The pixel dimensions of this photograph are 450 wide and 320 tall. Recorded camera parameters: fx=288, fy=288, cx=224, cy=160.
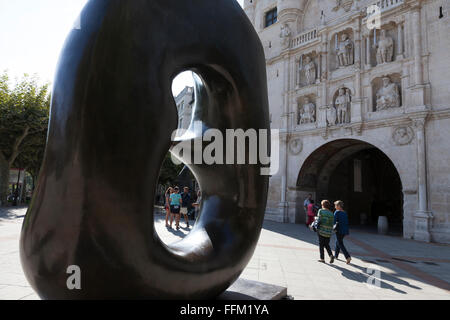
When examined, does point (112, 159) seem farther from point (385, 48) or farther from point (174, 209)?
point (385, 48)

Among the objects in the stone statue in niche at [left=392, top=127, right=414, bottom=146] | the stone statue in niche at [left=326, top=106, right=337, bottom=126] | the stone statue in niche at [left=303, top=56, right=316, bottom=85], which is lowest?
the stone statue in niche at [left=392, top=127, right=414, bottom=146]

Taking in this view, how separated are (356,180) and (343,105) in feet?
25.6

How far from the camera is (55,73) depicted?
1.77m

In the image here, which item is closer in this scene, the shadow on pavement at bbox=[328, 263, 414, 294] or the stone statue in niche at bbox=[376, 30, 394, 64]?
the shadow on pavement at bbox=[328, 263, 414, 294]

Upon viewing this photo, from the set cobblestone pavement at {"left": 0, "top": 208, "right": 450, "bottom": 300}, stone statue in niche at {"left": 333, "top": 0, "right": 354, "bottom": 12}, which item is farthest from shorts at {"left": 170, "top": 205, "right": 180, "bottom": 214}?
stone statue in niche at {"left": 333, "top": 0, "right": 354, "bottom": 12}

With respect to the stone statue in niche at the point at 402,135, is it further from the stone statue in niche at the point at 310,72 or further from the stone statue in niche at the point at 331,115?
the stone statue in niche at the point at 310,72

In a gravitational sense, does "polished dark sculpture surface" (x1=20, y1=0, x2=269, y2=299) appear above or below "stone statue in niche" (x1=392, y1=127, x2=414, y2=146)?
below

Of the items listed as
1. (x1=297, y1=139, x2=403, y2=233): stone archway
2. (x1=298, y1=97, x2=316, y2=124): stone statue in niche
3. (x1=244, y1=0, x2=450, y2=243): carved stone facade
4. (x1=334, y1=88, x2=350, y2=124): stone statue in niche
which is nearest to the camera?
(x1=244, y1=0, x2=450, y2=243): carved stone facade

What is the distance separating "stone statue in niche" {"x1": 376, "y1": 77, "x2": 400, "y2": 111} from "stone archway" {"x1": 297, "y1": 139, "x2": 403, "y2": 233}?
6.57 ft

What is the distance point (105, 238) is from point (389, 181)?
81.7ft

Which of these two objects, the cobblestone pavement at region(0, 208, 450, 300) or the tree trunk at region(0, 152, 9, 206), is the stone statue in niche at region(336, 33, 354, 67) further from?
the tree trunk at region(0, 152, 9, 206)

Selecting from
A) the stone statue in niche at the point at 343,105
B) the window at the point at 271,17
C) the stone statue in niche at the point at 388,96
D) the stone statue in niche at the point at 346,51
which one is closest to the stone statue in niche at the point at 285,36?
the window at the point at 271,17

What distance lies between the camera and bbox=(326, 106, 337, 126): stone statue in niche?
47.0 ft

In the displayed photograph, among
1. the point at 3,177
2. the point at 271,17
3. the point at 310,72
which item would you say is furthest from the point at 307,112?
the point at 3,177
